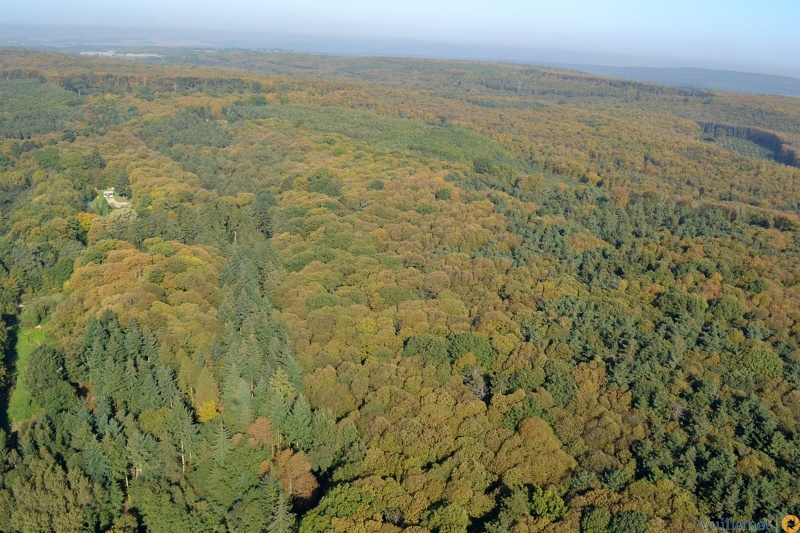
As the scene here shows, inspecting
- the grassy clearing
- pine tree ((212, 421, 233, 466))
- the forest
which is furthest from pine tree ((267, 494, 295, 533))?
the grassy clearing

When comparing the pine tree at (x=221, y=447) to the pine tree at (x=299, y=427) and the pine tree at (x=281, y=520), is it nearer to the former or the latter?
the pine tree at (x=299, y=427)

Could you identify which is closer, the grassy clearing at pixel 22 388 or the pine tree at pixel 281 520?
the pine tree at pixel 281 520

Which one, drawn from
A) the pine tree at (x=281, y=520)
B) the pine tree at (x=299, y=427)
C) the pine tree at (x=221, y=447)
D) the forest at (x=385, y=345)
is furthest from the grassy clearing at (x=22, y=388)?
the pine tree at (x=281, y=520)

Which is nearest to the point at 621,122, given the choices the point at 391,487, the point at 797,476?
the point at 797,476

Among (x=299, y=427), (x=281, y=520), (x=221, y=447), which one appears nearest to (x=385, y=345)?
(x=299, y=427)

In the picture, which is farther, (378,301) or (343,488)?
(378,301)

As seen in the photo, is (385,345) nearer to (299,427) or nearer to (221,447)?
(299,427)

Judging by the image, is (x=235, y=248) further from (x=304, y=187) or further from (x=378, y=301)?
(x=304, y=187)
